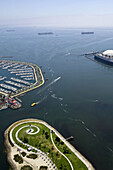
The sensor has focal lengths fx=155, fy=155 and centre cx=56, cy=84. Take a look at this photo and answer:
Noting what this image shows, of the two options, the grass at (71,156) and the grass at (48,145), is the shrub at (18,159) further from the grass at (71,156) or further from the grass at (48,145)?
the grass at (71,156)

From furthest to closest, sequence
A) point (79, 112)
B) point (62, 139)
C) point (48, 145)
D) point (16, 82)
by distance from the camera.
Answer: point (16, 82) < point (79, 112) < point (62, 139) < point (48, 145)

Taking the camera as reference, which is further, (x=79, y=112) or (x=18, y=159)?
(x=79, y=112)

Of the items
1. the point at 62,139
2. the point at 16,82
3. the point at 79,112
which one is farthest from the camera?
the point at 16,82

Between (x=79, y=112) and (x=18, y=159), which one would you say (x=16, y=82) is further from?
(x=18, y=159)

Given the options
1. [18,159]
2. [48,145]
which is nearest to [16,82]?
[48,145]

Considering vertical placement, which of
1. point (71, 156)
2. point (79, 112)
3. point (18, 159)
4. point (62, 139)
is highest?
point (79, 112)

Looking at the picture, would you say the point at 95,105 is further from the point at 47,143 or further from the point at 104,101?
the point at 47,143

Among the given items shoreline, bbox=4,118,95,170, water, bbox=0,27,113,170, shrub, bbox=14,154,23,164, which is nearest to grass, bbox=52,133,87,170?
shoreline, bbox=4,118,95,170

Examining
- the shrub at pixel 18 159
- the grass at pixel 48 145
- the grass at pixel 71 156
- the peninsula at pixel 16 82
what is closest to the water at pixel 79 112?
the shrub at pixel 18 159

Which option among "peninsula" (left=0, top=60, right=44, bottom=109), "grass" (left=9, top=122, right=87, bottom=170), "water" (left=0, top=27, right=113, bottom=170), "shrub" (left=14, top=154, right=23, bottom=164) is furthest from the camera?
"peninsula" (left=0, top=60, right=44, bottom=109)

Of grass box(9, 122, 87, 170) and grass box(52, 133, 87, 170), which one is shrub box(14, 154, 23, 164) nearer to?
grass box(9, 122, 87, 170)
